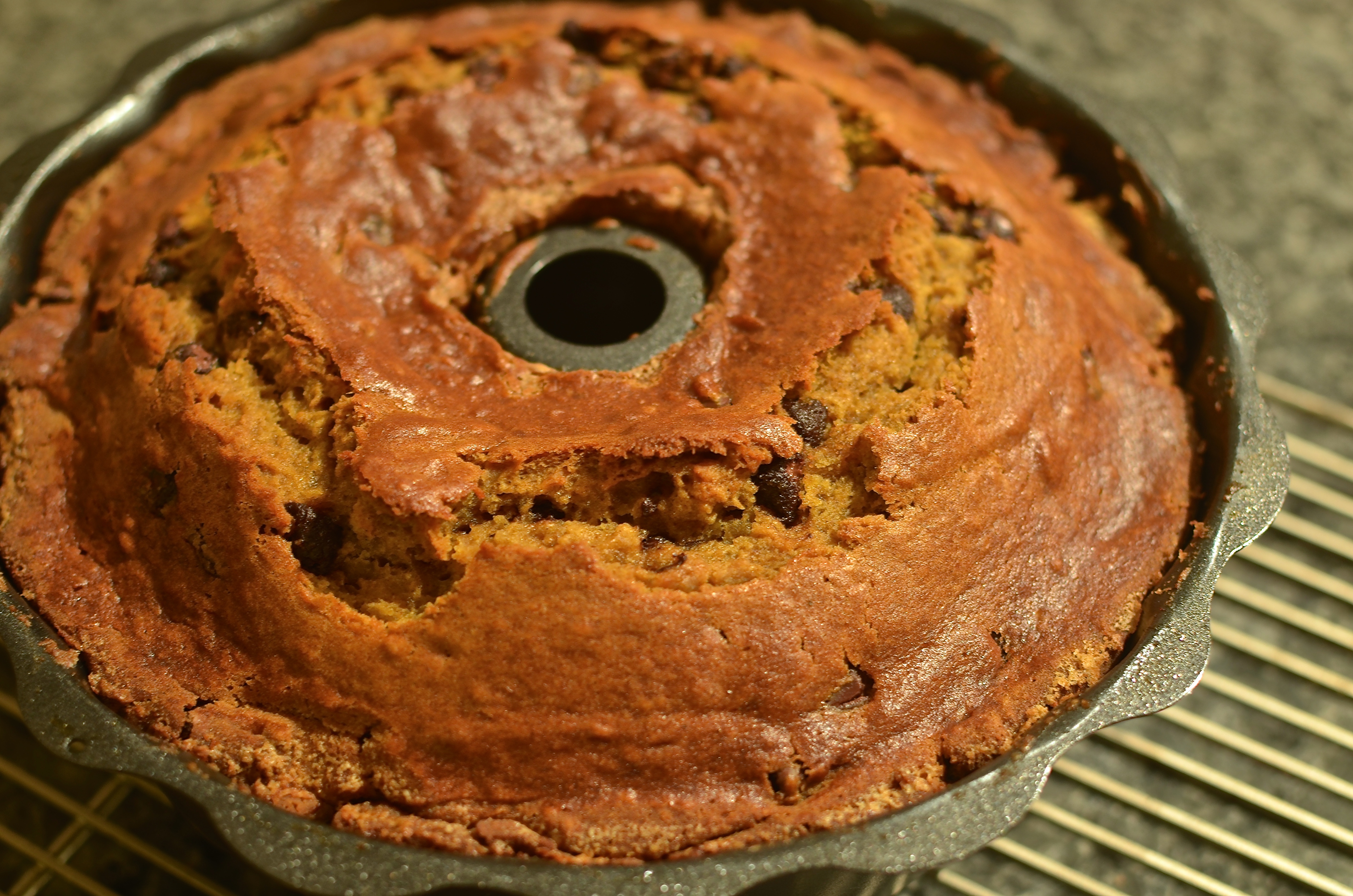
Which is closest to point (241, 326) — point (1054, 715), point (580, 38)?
point (580, 38)

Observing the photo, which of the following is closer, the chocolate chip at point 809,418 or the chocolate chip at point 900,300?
the chocolate chip at point 809,418

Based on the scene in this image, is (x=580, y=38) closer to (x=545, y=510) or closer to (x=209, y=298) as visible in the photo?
(x=209, y=298)

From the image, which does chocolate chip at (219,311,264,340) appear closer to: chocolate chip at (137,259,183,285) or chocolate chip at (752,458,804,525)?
chocolate chip at (137,259,183,285)

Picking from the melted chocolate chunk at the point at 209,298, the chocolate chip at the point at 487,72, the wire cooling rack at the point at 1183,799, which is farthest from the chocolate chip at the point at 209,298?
the wire cooling rack at the point at 1183,799

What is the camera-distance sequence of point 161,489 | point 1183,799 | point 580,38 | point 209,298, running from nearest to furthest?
point 161,489 → point 209,298 → point 580,38 → point 1183,799

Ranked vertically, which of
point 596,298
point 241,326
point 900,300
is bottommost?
point 241,326

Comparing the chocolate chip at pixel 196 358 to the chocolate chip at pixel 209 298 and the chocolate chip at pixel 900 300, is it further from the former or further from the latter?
the chocolate chip at pixel 900 300

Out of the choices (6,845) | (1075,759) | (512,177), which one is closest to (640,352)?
(512,177)
